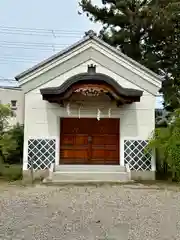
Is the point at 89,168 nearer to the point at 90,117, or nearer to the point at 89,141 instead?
the point at 89,141

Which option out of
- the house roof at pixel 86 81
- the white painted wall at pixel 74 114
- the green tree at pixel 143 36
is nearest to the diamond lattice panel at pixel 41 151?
the white painted wall at pixel 74 114

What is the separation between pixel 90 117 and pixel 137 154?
8.65 ft

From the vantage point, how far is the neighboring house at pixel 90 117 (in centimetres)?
1591

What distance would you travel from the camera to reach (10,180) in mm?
15703

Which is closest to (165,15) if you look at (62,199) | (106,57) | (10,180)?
(106,57)

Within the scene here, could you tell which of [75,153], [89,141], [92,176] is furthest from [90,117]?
[92,176]

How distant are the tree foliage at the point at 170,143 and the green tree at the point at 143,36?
44.7 feet

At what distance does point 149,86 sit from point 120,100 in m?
1.99

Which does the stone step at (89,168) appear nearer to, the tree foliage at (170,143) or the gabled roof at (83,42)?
the tree foliage at (170,143)

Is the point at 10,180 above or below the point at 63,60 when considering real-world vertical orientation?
below

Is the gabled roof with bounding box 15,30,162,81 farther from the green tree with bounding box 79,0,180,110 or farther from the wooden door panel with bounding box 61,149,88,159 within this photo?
the green tree with bounding box 79,0,180,110

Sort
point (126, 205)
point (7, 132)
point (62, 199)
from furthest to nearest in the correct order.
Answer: point (7, 132) → point (62, 199) → point (126, 205)

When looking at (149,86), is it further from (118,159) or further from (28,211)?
(28,211)

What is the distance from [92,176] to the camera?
1479 centimetres
